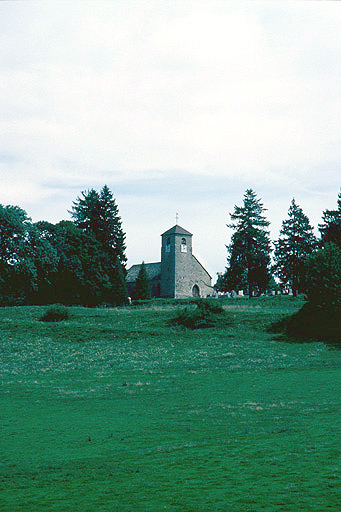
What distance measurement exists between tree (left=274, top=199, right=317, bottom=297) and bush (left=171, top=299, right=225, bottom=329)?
23.9m

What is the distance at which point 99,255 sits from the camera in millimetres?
69000

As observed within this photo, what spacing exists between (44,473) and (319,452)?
4426 millimetres

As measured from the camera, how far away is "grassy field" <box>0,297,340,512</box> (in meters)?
6.49

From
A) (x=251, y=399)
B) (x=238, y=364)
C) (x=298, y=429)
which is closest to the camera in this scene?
(x=298, y=429)

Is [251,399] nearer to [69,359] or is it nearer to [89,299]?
[69,359]

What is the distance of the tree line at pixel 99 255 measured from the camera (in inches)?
2128

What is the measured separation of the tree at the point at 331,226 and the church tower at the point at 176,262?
83.6ft

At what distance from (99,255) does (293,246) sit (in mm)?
25914

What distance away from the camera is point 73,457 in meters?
8.92

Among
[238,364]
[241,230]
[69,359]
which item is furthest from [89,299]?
[238,364]

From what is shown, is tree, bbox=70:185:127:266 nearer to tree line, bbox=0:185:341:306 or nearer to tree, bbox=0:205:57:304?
tree line, bbox=0:185:341:306

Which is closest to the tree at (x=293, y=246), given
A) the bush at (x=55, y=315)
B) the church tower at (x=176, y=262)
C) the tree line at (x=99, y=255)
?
the tree line at (x=99, y=255)

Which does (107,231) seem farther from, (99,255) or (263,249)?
(263,249)

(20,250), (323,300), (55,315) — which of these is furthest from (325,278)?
(20,250)
